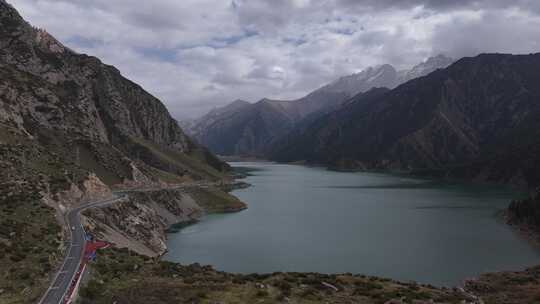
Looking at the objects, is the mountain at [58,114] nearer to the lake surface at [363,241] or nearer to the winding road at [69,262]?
the winding road at [69,262]

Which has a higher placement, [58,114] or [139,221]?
[58,114]

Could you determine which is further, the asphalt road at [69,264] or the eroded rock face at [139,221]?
the eroded rock face at [139,221]

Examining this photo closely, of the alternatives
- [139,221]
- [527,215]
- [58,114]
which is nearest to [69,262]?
[139,221]

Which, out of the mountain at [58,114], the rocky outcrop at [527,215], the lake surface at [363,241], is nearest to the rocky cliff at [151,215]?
the lake surface at [363,241]

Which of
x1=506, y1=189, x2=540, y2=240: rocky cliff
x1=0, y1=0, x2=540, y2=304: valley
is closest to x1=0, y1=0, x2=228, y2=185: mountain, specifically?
x1=0, y1=0, x2=540, y2=304: valley

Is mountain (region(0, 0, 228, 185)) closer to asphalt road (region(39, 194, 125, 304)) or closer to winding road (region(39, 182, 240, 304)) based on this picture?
winding road (region(39, 182, 240, 304))

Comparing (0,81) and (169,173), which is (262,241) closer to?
(0,81)

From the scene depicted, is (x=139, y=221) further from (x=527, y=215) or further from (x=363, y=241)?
(x=527, y=215)

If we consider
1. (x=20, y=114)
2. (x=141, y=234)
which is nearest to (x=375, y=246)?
(x=141, y=234)
